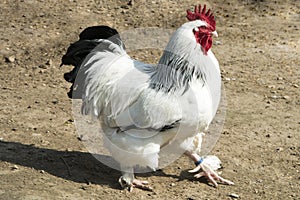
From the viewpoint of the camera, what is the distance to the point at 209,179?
5250mm

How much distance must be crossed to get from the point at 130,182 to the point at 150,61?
269 centimetres

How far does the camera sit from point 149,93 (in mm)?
4781

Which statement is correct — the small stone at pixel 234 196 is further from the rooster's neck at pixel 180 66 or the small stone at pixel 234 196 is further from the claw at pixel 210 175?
the rooster's neck at pixel 180 66

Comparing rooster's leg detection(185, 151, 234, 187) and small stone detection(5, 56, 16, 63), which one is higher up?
small stone detection(5, 56, 16, 63)

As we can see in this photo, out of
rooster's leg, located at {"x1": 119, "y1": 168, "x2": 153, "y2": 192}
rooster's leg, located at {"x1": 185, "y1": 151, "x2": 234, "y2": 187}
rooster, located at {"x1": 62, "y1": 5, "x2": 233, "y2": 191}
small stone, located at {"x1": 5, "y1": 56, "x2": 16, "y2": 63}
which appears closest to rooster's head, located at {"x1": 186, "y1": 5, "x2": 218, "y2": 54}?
rooster, located at {"x1": 62, "y1": 5, "x2": 233, "y2": 191}

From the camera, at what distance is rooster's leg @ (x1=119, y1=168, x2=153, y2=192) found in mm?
5043

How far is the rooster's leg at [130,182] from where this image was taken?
16.5ft

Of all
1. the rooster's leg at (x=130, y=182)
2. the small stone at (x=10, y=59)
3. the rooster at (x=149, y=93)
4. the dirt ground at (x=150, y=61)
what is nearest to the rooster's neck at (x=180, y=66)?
the rooster at (x=149, y=93)

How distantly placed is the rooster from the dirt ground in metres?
0.45

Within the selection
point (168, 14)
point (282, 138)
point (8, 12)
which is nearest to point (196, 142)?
point (282, 138)

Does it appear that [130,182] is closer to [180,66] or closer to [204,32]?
[180,66]

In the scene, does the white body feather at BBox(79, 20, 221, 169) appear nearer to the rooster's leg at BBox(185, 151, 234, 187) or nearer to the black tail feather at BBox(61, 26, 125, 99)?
the black tail feather at BBox(61, 26, 125, 99)

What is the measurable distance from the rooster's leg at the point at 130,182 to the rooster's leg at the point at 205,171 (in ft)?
1.64

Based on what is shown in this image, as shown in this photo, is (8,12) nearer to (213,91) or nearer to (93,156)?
(93,156)
